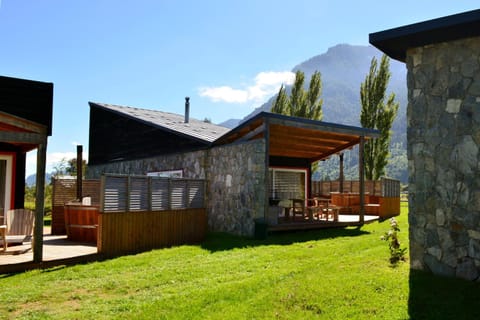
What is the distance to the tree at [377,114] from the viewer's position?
24594 millimetres

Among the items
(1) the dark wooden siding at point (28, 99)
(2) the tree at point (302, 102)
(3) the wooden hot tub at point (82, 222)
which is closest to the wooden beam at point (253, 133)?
(3) the wooden hot tub at point (82, 222)

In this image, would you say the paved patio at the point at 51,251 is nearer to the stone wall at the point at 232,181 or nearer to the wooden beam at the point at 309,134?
the stone wall at the point at 232,181

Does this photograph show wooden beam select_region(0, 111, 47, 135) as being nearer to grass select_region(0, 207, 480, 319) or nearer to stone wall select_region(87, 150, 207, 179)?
grass select_region(0, 207, 480, 319)

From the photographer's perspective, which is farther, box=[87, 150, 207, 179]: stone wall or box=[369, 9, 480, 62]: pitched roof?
box=[87, 150, 207, 179]: stone wall

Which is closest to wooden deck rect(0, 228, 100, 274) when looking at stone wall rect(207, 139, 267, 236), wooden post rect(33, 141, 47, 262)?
wooden post rect(33, 141, 47, 262)

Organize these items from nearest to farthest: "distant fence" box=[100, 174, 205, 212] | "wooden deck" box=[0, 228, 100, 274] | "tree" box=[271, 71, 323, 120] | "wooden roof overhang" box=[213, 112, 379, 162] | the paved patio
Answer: "wooden deck" box=[0, 228, 100, 274], the paved patio, "distant fence" box=[100, 174, 205, 212], "wooden roof overhang" box=[213, 112, 379, 162], "tree" box=[271, 71, 323, 120]

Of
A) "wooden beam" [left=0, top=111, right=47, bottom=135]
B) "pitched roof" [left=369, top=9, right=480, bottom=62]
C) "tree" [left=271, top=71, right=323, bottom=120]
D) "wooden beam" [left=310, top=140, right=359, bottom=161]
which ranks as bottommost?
"wooden beam" [left=0, top=111, right=47, bottom=135]

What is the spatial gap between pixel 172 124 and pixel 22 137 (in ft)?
31.5

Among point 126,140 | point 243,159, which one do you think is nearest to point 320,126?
point 243,159

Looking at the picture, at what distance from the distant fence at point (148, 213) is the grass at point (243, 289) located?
794mm

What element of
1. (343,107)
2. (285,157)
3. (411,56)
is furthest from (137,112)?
(343,107)

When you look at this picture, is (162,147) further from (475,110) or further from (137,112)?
(475,110)

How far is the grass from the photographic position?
4.87 m

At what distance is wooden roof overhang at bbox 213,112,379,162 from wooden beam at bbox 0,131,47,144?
18.0 ft
